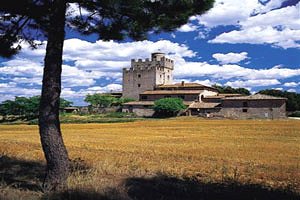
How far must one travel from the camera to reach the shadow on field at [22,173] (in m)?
7.97

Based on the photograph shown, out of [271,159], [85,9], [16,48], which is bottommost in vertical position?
[271,159]

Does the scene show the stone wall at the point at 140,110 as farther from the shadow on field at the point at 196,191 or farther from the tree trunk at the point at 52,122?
the tree trunk at the point at 52,122

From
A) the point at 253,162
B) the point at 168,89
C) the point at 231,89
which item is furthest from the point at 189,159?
the point at 231,89

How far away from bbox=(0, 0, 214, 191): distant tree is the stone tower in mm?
81007

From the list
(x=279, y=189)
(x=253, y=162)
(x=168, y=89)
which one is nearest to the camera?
(x=279, y=189)

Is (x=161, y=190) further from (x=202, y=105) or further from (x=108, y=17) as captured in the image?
(x=202, y=105)

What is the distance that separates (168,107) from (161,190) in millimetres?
63263

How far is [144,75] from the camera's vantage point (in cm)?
9262

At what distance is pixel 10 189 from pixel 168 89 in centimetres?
8116

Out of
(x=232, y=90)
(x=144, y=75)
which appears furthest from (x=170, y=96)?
(x=232, y=90)

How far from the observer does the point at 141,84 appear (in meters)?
92.3

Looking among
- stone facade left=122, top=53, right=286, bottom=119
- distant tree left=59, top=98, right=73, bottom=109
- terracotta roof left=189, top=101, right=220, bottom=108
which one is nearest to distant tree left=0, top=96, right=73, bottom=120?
distant tree left=59, top=98, right=73, bottom=109

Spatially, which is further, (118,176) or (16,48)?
(16,48)

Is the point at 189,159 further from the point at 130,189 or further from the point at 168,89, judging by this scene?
the point at 168,89
